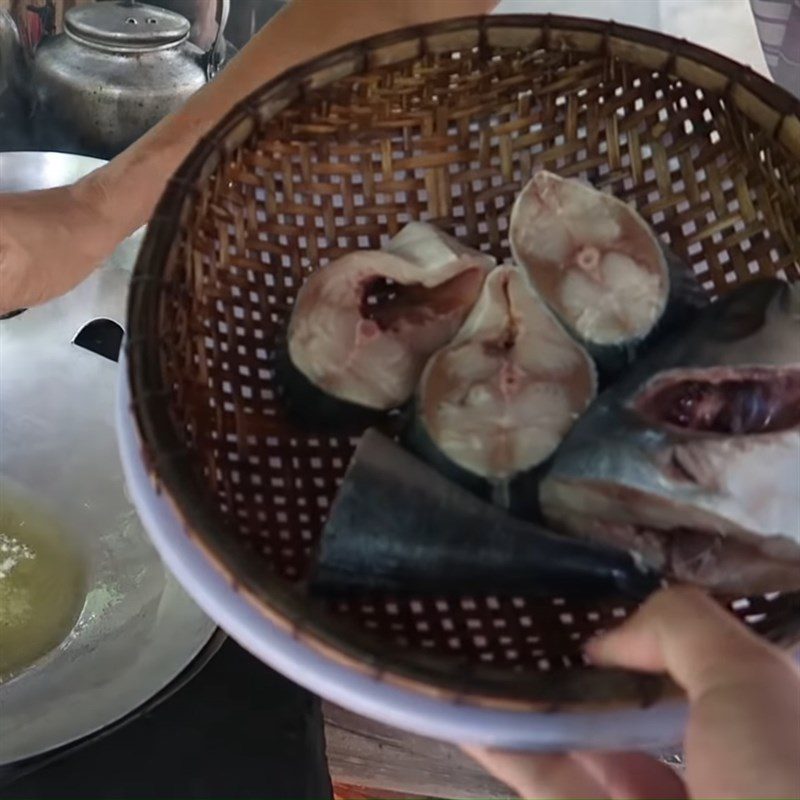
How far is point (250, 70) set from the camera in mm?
741

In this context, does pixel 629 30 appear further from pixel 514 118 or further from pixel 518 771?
pixel 518 771

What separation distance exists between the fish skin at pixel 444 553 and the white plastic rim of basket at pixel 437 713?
7cm

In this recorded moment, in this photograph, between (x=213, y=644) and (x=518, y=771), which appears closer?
(x=518, y=771)

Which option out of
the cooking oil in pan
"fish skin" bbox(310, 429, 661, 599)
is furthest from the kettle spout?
"fish skin" bbox(310, 429, 661, 599)

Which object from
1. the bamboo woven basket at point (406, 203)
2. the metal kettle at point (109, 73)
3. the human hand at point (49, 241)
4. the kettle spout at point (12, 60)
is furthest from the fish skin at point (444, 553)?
the kettle spout at point (12, 60)

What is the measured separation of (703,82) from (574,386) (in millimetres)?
211

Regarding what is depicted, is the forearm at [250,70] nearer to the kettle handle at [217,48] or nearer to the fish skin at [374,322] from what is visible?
the fish skin at [374,322]

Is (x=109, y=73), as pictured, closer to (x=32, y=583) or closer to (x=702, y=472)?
(x=32, y=583)

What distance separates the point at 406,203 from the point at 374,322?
0.35 ft

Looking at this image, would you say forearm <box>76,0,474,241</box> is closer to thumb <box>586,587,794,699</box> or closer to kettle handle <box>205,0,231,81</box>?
kettle handle <box>205,0,231,81</box>

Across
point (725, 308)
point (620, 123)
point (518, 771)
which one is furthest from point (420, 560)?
point (620, 123)

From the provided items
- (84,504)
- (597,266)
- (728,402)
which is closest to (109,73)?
(84,504)

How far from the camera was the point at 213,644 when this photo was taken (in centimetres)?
67

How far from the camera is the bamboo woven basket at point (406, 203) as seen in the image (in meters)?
0.50
